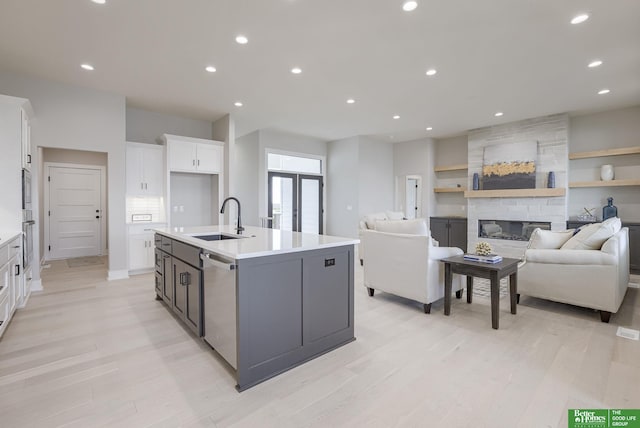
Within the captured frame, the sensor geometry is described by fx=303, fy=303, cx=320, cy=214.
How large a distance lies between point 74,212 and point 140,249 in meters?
3.14

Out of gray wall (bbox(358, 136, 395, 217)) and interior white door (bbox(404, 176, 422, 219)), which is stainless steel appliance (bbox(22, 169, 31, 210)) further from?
interior white door (bbox(404, 176, 422, 219))

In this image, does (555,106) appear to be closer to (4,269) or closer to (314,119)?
(314,119)

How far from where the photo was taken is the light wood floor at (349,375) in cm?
175

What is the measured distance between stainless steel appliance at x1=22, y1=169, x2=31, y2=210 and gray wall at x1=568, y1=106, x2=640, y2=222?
913cm

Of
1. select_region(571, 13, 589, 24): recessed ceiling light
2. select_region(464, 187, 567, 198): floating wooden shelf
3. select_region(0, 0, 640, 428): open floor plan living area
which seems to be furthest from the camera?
select_region(464, 187, 567, 198): floating wooden shelf

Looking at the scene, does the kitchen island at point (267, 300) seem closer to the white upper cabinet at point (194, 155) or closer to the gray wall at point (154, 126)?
the white upper cabinet at point (194, 155)

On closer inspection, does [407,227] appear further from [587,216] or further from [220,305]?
[587,216]

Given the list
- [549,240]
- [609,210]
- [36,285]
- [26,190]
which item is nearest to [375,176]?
[609,210]

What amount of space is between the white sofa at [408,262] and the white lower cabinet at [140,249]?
3784mm

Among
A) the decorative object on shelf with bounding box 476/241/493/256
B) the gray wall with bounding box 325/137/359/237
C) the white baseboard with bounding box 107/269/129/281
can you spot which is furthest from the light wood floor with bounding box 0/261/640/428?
the gray wall with bounding box 325/137/359/237

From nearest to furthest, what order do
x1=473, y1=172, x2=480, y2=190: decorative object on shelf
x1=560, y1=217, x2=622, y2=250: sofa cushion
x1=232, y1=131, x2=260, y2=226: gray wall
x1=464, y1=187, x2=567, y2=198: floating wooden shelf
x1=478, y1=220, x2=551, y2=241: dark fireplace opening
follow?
x1=560, y1=217, x2=622, y2=250: sofa cushion, x1=464, y1=187, x2=567, y2=198: floating wooden shelf, x1=478, y1=220, x2=551, y2=241: dark fireplace opening, x1=473, y1=172, x2=480, y2=190: decorative object on shelf, x1=232, y1=131, x2=260, y2=226: gray wall

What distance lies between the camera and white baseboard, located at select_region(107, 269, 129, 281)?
486 centimetres

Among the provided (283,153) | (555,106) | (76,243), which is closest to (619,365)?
(555,106)

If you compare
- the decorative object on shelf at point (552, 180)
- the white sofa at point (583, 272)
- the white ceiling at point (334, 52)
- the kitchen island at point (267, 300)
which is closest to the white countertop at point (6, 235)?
the kitchen island at point (267, 300)
